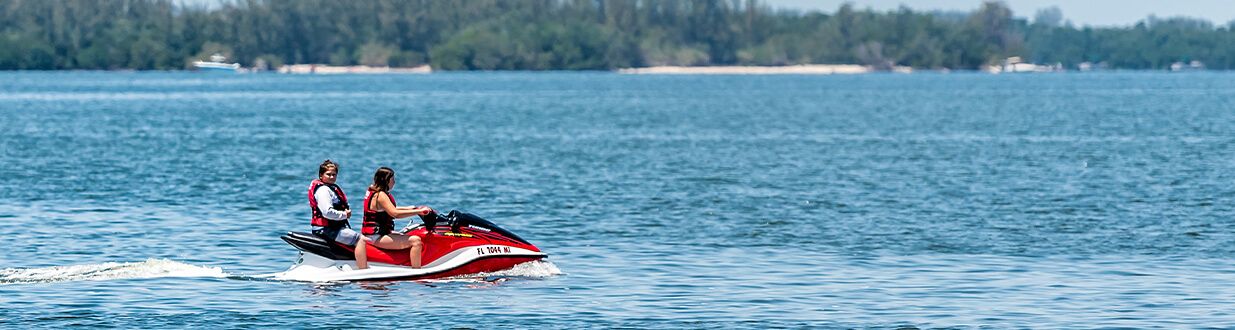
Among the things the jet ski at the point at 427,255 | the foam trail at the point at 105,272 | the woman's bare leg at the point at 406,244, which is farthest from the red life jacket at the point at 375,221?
the foam trail at the point at 105,272

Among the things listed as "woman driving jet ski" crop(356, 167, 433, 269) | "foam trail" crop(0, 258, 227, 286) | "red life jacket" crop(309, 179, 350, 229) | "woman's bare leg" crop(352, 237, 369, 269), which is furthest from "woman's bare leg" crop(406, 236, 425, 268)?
"foam trail" crop(0, 258, 227, 286)

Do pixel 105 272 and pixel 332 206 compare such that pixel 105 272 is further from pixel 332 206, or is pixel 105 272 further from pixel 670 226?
pixel 670 226

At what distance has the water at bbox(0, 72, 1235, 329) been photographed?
23641mm

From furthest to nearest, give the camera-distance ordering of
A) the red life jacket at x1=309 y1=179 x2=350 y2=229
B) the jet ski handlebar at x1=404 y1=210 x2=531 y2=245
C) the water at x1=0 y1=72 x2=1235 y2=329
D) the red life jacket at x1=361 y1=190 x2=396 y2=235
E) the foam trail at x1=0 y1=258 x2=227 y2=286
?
1. the foam trail at x1=0 y1=258 x2=227 y2=286
2. the jet ski handlebar at x1=404 y1=210 x2=531 y2=245
3. the red life jacket at x1=361 y1=190 x2=396 y2=235
4. the red life jacket at x1=309 y1=179 x2=350 y2=229
5. the water at x1=0 y1=72 x2=1235 y2=329

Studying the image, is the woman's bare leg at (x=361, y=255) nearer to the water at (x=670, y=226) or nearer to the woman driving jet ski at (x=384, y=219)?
the woman driving jet ski at (x=384, y=219)

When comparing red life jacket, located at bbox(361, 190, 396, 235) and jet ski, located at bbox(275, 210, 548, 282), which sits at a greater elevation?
red life jacket, located at bbox(361, 190, 396, 235)

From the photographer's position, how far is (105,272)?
1031 inches

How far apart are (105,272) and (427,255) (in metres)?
4.26

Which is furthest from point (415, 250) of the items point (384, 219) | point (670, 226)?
point (670, 226)

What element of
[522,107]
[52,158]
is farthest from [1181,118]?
[52,158]

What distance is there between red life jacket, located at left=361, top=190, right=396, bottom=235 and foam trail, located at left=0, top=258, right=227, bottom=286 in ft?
8.03

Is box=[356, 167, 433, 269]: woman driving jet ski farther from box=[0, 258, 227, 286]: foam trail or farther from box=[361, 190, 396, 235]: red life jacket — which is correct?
box=[0, 258, 227, 286]: foam trail

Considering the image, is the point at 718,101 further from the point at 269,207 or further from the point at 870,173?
the point at 269,207

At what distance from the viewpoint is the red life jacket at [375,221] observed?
992 inches
